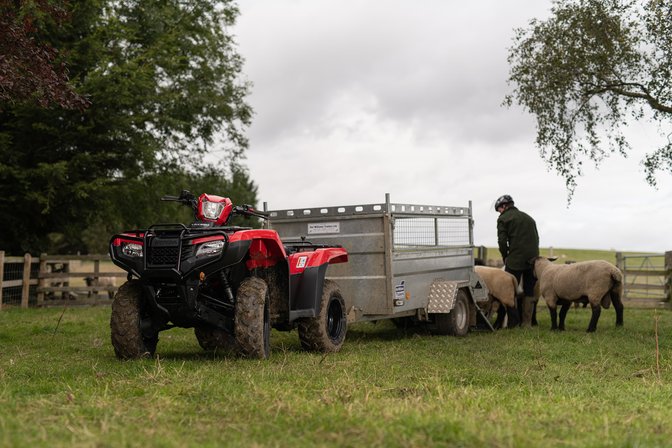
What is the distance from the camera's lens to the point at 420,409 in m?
5.48

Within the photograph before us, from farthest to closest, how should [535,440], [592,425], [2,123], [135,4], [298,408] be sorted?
[135,4] → [2,123] → [298,408] → [592,425] → [535,440]

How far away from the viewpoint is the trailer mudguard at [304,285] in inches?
365

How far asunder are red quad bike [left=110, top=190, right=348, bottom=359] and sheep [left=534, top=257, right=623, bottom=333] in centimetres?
509

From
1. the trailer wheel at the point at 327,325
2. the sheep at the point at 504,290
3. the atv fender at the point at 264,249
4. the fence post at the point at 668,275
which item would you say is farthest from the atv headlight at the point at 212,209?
the fence post at the point at 668,275

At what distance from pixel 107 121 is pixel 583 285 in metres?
14.1

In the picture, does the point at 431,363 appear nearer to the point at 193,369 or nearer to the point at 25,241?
the point at 193,369

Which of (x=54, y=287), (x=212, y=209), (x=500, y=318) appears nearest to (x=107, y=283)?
(x=54, y=287)

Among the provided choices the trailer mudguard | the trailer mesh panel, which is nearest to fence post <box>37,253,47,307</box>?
the trailer mesh panel

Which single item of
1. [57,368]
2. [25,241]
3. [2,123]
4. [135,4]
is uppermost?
[135,4]

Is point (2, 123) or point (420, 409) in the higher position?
point (2, 123)

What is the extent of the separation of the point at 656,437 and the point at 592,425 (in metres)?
0.41

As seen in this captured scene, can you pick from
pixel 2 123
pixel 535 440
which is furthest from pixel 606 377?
pixel 2 123

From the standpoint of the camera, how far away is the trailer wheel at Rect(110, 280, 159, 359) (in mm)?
8477

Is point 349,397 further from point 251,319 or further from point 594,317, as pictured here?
point 594,317
